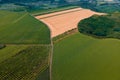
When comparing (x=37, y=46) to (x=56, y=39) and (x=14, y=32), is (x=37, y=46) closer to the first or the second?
(x=56, y=39)

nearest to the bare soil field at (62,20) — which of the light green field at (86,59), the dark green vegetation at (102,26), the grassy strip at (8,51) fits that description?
the dark green vegetation at (102,26)

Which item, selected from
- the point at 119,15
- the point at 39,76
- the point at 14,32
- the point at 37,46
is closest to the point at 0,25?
the point at 14,32

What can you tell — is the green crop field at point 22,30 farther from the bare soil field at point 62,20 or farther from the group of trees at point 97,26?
the group of trees at point 97,26

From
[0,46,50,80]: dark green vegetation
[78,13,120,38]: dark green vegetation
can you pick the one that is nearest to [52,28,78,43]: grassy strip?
[78,13,120,38]: dark green vegetation

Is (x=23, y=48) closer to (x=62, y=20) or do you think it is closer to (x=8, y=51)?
(x=8, y=51)

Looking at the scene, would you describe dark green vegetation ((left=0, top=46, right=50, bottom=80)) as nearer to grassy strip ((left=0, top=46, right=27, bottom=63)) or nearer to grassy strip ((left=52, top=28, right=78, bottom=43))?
grassy strip ((left=0, top=46, right=27, bottom=63))
